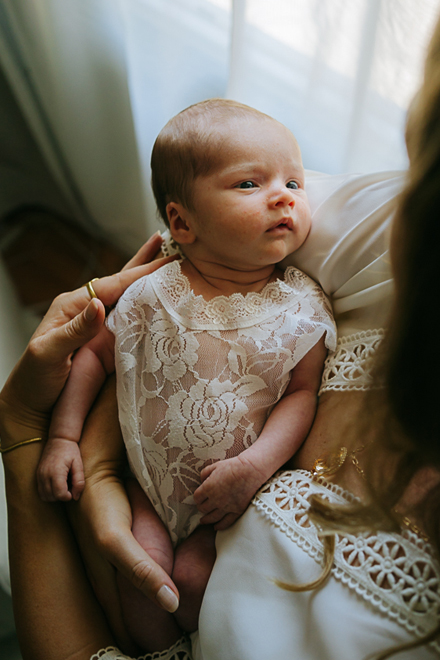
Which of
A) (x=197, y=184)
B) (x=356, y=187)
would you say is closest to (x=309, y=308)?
(x=356, y=187)

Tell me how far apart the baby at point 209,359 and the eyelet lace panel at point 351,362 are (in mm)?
39

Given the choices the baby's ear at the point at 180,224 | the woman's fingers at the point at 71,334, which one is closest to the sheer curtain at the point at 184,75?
the baby's ear at the point at 180,224

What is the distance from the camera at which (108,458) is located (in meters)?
1.02

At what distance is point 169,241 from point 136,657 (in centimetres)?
90

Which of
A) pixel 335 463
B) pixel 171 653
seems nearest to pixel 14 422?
pixel 171 653

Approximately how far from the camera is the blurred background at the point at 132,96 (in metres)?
1.07

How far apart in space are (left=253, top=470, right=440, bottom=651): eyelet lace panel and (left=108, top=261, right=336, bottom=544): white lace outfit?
204mm

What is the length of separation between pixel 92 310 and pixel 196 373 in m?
0.23

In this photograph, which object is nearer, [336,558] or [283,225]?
[336,558]

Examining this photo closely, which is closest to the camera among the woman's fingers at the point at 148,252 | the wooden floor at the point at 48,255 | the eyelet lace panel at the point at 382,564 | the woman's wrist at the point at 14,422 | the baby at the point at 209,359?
the eyelet lace panel at the point at 382,564

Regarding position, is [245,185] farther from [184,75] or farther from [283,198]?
[184,75]

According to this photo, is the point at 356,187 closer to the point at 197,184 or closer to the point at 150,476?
the point at 197,184

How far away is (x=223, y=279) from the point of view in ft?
3.39

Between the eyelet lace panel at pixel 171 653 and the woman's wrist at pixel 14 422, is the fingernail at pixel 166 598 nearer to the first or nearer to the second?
the eyelet lace panel at pixel 171 653
